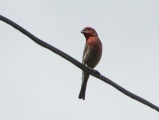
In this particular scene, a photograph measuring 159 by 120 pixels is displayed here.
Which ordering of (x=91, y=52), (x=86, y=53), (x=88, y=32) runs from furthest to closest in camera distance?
1. (x=88, y=32)
2. (x=86, y=53)
3. (x=91, y=52)

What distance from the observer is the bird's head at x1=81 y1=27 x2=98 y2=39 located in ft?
33.0

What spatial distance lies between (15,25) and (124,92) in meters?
1.39

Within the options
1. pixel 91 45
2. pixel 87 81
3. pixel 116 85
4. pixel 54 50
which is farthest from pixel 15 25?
pixel 87 81

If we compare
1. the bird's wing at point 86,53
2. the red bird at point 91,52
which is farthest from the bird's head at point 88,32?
the bird's wing at point 86,53

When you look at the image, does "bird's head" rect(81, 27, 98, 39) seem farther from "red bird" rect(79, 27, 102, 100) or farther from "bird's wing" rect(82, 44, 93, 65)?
"bird's wing" rect(82, 44, 93, 65)

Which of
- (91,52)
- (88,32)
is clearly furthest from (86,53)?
→ (88,32)

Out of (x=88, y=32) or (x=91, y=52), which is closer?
(x=91, y=52)

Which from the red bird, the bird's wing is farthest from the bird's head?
the bird's wing

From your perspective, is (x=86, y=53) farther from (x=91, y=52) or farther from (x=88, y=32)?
(x=88, y=32)

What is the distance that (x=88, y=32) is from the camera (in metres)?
10.2

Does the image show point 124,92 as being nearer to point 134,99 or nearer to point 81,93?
point 134,99

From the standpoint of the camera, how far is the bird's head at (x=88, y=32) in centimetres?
1004

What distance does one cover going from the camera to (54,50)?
14.2ft

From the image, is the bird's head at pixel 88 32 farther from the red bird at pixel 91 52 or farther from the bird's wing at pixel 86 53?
the bird's wing at pixel 86 53
